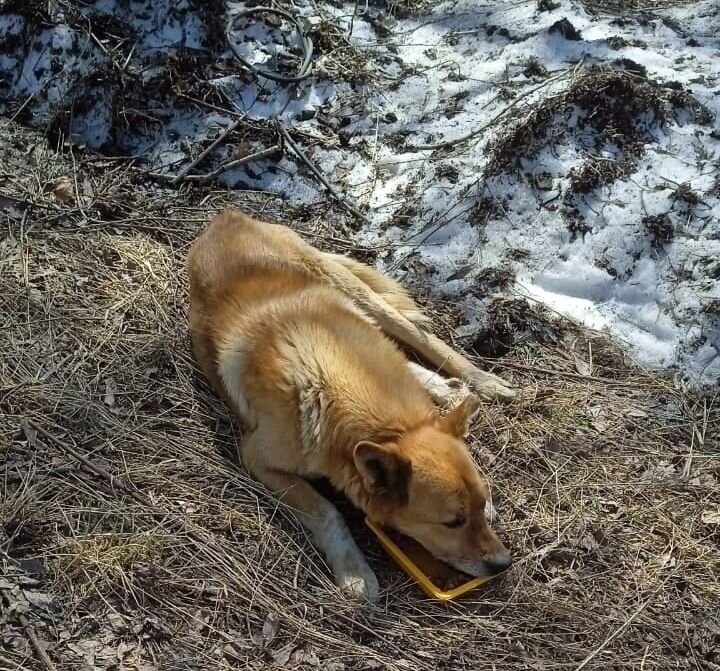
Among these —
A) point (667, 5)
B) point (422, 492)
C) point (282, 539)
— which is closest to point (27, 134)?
point (282, 539)

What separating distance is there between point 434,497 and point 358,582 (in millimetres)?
611

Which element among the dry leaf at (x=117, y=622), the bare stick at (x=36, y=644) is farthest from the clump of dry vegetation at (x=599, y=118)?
the bare stick at (x=36, y=644)

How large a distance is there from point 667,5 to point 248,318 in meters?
5.64

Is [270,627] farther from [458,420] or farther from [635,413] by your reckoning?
[635,413]

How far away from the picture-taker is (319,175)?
6.50 meters

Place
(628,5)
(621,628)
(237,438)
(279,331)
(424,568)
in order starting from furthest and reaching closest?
(628,5) → (237,438) → (279,331) → (424,568) → (621,628)

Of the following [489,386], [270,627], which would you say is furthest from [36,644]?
[489,386]

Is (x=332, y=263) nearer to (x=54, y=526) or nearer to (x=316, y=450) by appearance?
(x=316, y=450)

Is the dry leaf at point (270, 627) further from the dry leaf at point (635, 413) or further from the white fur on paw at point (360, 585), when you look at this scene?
the dry leaf at point (635, 413)

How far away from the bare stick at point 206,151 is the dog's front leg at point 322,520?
9.59 feet

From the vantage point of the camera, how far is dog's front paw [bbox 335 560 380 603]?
12.7 feet

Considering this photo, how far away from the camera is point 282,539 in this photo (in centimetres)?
411

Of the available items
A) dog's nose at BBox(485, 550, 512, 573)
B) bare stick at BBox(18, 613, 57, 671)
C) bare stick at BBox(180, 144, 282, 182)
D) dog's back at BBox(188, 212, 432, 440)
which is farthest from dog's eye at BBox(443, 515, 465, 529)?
bare stick at BBox(180, 144, 282, 182)

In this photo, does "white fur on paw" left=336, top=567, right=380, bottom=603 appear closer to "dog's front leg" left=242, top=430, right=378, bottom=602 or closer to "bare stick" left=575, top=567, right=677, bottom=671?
"dog's front leg" left=242, top=430, right=378, bottom=602
